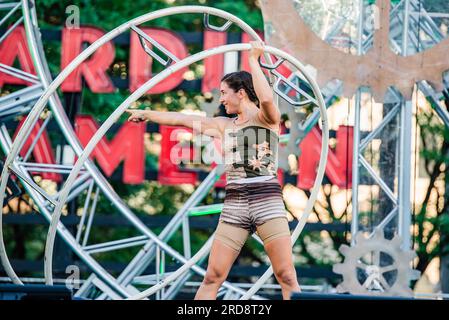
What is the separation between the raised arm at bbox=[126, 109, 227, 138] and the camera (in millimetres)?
7047

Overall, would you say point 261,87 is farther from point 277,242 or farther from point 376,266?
point 376,266

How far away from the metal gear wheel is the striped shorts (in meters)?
4.11

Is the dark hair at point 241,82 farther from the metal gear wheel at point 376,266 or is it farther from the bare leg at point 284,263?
the metal gear wheel at point 376,266

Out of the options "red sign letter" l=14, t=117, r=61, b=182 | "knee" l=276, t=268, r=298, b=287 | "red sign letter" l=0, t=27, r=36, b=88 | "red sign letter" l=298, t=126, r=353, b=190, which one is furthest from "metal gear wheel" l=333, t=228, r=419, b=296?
"red sign letter" l=0, t=27, r=36, b=88

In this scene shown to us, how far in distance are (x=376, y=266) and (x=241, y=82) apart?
180 inches

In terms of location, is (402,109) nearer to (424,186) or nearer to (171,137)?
(171,137)

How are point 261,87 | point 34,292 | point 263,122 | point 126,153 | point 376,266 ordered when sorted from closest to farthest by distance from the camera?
point 34,292
point 261,87
point 263,122
point 376,266
point 126,153

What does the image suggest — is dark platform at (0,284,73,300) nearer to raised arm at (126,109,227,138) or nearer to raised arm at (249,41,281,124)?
raised arm at (126,109,227,138)

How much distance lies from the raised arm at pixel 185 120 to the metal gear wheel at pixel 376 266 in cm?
417

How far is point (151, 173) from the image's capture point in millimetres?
14789

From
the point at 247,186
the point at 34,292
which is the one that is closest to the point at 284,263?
A: the point at 247,186

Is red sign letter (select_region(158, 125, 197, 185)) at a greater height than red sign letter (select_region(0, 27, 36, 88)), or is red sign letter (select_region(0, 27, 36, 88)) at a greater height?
red sign letter (select_region(0, 27, 36, 88))

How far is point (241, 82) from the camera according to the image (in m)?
7.06
